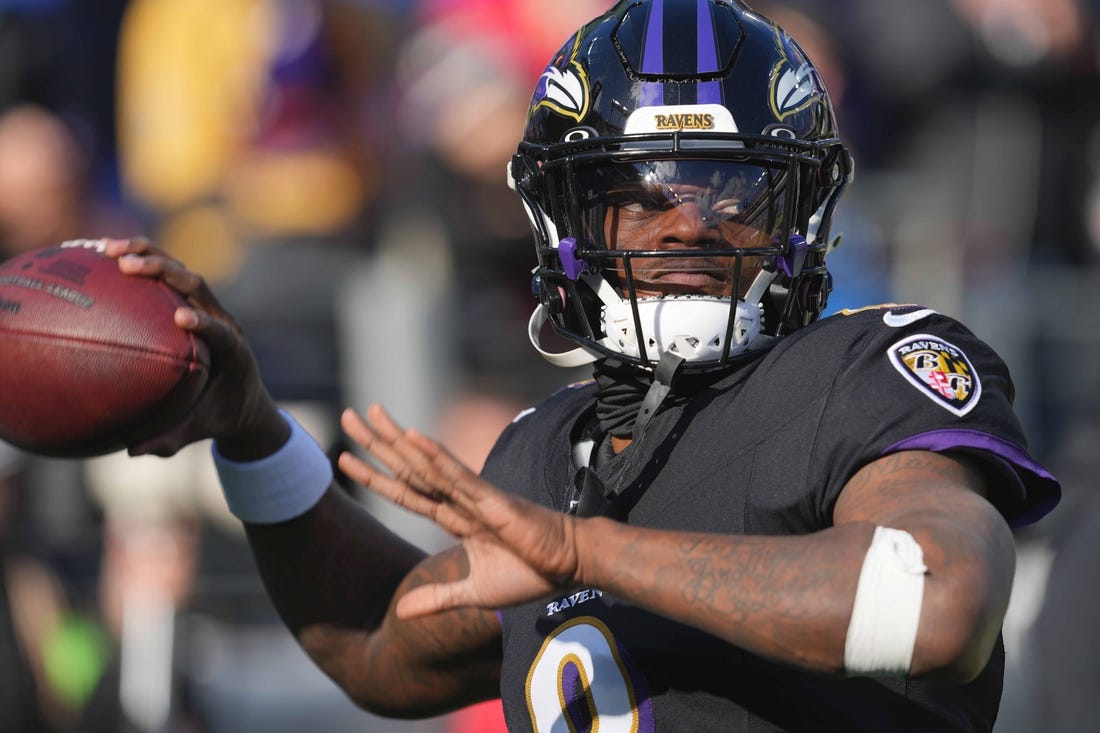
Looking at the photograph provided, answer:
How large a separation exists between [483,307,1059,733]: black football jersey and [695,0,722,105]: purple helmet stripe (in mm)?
436

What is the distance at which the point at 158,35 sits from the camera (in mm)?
6426

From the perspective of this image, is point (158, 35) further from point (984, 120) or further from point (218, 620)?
point (984, 120)

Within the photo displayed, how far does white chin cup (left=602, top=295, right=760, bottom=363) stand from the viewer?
100 inches

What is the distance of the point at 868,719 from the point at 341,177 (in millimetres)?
4395

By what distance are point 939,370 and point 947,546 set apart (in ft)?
1.30

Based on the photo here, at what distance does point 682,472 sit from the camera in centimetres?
244

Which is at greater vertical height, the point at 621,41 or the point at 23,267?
the point at 621,41

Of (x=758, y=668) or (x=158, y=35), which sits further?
(x=158, y=35)

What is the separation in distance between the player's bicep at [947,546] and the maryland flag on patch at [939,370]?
0.30 feet

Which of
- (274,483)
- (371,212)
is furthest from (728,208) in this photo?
(371,212)

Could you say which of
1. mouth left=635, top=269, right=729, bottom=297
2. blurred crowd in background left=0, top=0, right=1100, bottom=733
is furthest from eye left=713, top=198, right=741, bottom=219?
blurred crowd in background left=0, top=0, right=1100, bottom=733

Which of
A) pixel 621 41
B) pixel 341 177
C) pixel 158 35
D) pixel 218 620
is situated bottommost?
pixel 218 620

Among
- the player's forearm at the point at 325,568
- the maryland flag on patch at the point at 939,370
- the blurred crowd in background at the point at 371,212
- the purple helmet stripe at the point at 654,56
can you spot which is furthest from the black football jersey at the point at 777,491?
the blurred crowd in background at the point at 371,212

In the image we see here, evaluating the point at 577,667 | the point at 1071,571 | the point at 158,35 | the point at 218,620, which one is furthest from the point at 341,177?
the point at 577,667
